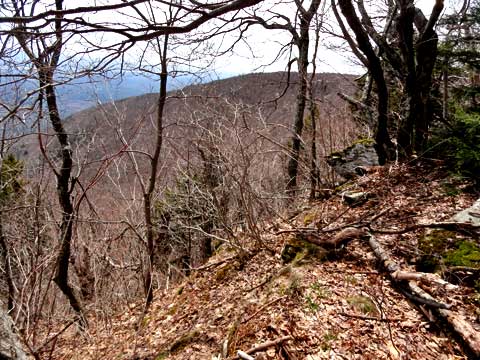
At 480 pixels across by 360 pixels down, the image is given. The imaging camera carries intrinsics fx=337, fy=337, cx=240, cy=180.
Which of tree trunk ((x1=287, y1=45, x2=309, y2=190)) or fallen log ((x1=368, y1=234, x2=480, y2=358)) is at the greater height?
tree trunk ((x1=287, y1=45, x2=309, y2=190))

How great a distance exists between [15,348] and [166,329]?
2.29 meters

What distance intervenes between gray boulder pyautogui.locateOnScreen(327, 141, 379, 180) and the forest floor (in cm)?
91

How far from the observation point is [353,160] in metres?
6.32

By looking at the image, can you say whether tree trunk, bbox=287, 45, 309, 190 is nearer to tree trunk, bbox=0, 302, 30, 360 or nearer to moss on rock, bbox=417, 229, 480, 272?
moss on rock, bbox=417, 229, 480, 272

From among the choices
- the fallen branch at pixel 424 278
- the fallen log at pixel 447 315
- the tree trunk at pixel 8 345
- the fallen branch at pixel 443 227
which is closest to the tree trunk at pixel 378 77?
the fallen branch at pixel 443 227

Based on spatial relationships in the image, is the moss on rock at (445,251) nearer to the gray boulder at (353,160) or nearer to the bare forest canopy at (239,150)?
the bare forest canopy at (239,150)

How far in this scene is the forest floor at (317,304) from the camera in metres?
2.45

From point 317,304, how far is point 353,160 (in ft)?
13.2

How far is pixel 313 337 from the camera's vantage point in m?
2.53

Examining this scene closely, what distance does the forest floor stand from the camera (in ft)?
8.04

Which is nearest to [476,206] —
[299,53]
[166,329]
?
[166,329]

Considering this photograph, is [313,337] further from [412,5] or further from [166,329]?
[412,5]

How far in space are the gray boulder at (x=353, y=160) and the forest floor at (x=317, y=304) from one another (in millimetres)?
906

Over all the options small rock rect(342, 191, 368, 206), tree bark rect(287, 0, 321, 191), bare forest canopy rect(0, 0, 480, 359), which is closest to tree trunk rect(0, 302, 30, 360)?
bare forest canopy rect(0, 0, 480, 359)
